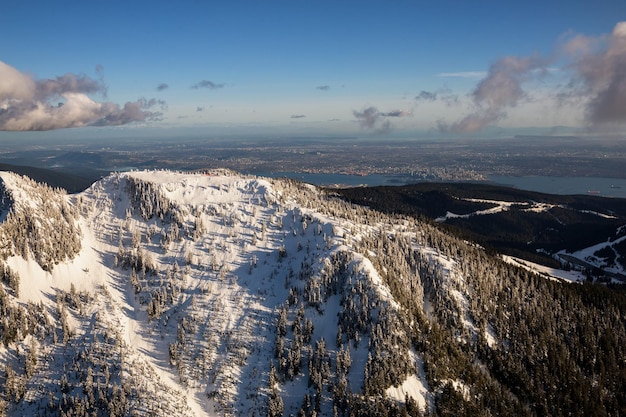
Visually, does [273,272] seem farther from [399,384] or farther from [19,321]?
[19,321]

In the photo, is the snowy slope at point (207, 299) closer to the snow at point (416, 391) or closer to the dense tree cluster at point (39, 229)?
the snow at point (416, 391)

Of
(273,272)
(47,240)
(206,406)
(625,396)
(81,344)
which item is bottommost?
(625,396)

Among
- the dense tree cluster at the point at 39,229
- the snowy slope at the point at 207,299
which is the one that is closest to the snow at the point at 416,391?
the snowy slope at the point at 207,299

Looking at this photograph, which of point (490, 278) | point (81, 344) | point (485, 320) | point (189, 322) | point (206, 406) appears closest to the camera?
point (206, 406)

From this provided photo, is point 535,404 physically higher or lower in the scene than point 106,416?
lower

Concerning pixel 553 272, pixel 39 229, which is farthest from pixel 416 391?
pixel 553 272

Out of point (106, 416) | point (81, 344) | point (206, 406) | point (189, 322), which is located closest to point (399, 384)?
point (206, 406)

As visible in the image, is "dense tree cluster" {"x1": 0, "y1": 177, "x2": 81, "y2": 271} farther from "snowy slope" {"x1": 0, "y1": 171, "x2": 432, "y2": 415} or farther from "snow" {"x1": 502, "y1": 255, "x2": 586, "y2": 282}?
"snow" {"x1": 502, "y1": 255, "x2": 586, "y2": 282}

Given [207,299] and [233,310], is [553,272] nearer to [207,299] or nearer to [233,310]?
[233,310]

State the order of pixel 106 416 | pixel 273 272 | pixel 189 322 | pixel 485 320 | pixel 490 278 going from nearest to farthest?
pixel 106 416, pixel 189 322, pixel 485 320, pixel 273 272, pixel 490 278
